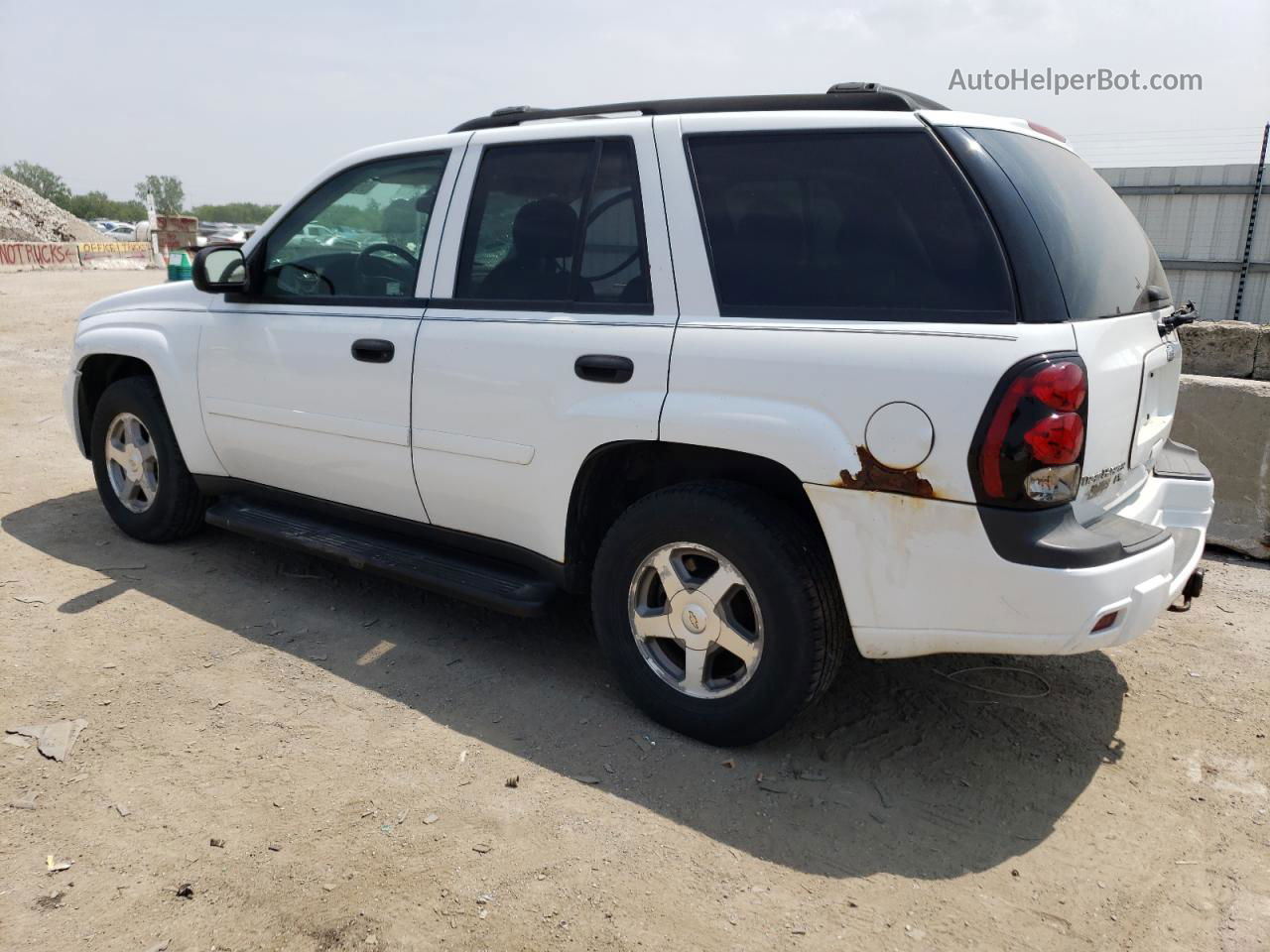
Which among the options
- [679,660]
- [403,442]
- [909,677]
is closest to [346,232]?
[403,442]

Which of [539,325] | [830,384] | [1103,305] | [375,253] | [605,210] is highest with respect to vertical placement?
[605,210]

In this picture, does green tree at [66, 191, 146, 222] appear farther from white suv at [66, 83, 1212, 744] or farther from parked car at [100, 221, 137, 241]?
white suv at [66, 83, 1212, 744]

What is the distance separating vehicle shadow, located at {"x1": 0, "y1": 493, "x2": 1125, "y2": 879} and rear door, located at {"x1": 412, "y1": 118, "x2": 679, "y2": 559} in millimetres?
585

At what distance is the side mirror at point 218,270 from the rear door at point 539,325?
1.17 meters

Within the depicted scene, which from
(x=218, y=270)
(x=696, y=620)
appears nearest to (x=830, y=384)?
(x=696, y=620)

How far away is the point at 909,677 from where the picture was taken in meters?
3.79

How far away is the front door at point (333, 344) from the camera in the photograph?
381 centimetres

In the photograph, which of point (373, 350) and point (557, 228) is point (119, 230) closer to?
point (373, 350)

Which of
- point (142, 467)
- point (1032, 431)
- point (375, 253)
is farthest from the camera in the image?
point (142, 467)

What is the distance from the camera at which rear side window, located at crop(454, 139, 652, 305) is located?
331 cm

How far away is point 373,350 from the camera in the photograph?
3.78 metres

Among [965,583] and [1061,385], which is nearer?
[1061,385]

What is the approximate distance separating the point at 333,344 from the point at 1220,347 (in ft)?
18.2

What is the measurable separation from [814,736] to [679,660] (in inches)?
20.8
